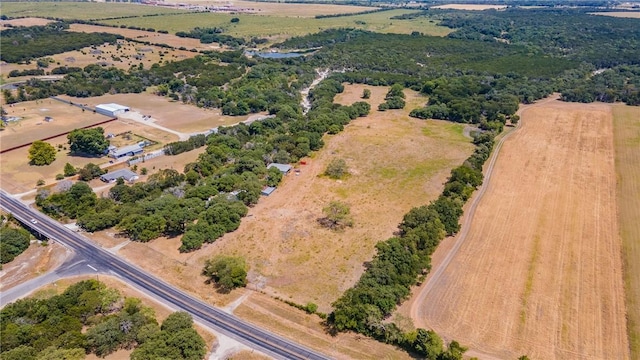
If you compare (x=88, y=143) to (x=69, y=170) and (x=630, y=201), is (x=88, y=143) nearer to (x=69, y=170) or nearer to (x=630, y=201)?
(x=69, y=170)

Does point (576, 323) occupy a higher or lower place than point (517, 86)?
lower

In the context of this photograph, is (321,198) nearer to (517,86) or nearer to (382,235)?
(382,235)

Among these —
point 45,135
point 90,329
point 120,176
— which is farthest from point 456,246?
point 45,135

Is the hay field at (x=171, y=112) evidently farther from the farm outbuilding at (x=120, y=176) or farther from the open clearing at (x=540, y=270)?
the open clearing at (x=540, y=270)

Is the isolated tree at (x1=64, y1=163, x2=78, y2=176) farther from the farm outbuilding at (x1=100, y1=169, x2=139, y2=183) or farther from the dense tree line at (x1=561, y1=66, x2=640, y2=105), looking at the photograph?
the dense tree line at (x1=561, y1=66, x2=640, y2=105)

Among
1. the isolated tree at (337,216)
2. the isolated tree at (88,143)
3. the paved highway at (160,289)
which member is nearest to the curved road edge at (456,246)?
the paved highway at (160,289)

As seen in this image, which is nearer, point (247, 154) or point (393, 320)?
point (393, 320)

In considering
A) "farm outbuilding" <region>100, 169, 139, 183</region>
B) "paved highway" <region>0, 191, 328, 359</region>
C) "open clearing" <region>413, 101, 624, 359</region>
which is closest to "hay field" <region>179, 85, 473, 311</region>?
"paved highway" <region>0, 191, 328, 359</region>

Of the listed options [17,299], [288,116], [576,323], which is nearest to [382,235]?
[576,323]
